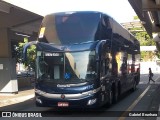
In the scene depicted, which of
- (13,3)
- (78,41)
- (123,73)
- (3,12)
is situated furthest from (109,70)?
(3,12)

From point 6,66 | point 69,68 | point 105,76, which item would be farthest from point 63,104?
point 6,66

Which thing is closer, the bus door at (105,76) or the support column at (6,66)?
the bus door at (105,76)

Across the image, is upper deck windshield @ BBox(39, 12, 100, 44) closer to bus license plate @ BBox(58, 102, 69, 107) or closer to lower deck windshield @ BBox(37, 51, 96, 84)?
lower deck windshield @ BBox(37, 51, 96, 84)

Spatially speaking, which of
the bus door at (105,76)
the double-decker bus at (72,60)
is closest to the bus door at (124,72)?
the bus door at (105,76)

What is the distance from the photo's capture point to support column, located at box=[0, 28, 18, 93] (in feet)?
83.4

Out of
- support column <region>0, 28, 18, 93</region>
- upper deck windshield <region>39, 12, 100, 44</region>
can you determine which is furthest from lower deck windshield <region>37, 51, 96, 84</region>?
support column <region>0, 28, 18, 93</region>

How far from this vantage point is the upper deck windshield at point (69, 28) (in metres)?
13.6

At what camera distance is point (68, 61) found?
44.0 feet

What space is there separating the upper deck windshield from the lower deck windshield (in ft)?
1.78

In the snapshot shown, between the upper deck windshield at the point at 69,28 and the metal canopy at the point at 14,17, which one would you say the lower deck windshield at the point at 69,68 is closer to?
the upper deck windshield at the point at 69,28

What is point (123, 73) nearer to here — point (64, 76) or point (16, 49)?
point (64, 76)

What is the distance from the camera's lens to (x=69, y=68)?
43.8ft

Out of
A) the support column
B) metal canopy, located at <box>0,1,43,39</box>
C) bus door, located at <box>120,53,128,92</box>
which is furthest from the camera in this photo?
the support column

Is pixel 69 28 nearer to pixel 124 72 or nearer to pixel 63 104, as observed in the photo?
pixel 63 104
